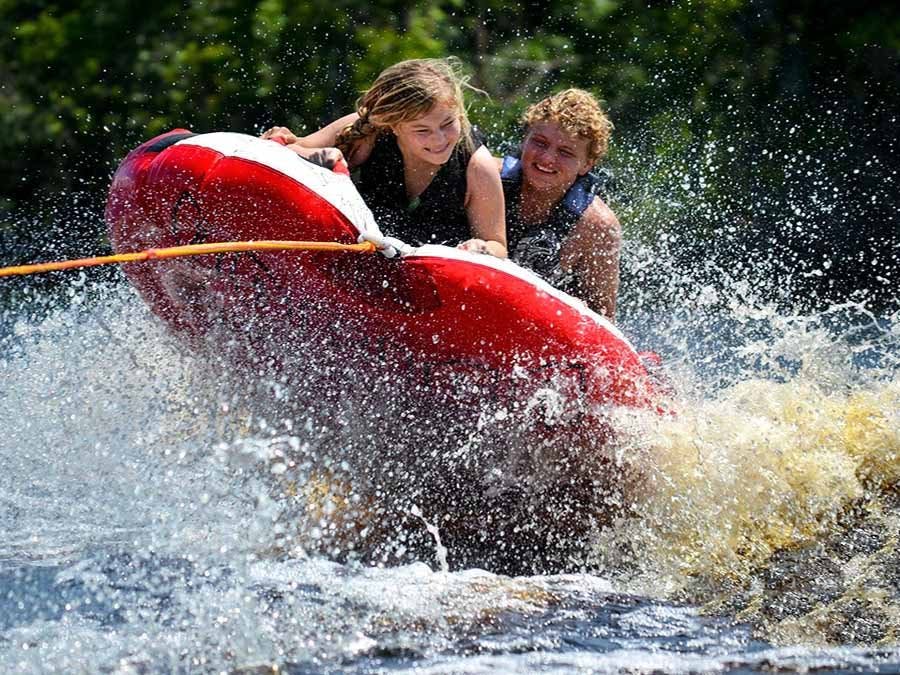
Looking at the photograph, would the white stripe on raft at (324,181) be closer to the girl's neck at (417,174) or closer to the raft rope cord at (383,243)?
the raft rope cord at (383,243)

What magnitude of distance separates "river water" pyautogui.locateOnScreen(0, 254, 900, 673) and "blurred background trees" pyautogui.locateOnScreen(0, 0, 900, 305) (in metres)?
3.37

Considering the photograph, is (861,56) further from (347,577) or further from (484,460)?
(347,577)

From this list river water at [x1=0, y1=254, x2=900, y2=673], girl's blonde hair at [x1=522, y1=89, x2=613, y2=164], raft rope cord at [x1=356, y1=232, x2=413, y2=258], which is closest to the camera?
river water at [x1=0, y1=254, x2=900, y2=673]

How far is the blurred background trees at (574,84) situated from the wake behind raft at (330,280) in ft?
12.8

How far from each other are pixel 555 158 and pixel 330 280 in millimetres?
981

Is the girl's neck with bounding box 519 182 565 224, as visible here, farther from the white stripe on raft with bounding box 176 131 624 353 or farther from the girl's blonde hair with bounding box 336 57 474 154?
the white stripe on raft with bounding box 176 131 624 353

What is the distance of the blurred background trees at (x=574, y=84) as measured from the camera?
284 inches

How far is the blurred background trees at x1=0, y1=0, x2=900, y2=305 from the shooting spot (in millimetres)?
7211

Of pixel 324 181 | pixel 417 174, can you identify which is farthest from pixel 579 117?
pixel 324 181

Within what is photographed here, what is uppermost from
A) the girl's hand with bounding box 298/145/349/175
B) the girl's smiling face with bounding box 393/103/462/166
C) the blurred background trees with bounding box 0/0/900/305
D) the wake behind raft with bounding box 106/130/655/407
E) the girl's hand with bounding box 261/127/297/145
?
the blurred background trees with bounding box 0/0/900/305

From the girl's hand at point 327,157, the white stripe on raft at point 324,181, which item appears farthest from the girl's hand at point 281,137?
the white stripe on raft at point 324,181

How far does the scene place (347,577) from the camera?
9.77ft

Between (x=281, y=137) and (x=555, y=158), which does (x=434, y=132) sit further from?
(x=555, y=158)

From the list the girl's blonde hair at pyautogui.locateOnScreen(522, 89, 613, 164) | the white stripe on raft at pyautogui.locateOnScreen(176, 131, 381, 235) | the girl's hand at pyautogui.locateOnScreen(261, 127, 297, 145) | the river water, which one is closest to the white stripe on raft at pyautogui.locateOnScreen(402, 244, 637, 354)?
the white stripe on raft at pyautogui.locateOnScreen(176, 131, 381, 235)
